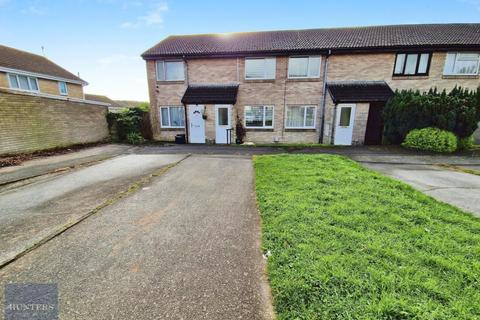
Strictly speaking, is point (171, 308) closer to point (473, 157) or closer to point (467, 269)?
Result: point (467, 269)

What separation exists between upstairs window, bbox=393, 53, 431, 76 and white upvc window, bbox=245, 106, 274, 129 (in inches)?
324

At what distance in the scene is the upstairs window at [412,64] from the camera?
1303 cm

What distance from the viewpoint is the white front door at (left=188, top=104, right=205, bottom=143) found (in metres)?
14.2

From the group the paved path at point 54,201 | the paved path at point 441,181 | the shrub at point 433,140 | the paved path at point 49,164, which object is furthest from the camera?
the shrub at point 433,140

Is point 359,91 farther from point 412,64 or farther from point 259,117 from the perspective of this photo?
point 259,117

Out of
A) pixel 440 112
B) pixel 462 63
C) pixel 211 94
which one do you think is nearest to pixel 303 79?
pixel 211 94

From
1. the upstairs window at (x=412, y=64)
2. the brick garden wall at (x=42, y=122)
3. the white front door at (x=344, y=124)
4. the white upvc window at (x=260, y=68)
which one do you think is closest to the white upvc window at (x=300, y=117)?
the white front door at (x=344, y=124)

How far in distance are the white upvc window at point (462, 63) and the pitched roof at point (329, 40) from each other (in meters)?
0.51

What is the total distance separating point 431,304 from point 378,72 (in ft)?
49.2

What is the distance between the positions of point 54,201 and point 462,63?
20867mm

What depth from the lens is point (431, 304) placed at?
1.95 metres

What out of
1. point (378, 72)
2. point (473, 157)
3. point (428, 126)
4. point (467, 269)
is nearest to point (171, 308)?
point (467, 269)

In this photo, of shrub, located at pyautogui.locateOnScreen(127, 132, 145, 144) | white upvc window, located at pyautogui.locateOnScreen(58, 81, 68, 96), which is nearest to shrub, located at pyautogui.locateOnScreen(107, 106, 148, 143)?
shrub, located at pyautogui.locateOnScreen(127, 132, 145, 144)

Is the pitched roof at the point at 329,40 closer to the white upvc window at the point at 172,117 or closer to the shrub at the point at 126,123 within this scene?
the white upvc window at the point at 172,117
